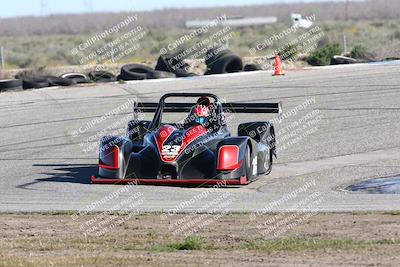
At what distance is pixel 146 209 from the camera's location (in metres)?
13.0

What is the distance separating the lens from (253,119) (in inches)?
947

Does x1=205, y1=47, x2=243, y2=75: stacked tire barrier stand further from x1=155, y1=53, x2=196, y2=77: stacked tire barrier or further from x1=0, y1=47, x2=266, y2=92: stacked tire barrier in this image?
x1=155, y1=53, x2=196, y2=77: stacked tire barrier

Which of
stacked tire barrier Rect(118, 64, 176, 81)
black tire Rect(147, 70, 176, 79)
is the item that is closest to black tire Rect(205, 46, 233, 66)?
stacked tire barrier Rect(118, 64, 176, 81)

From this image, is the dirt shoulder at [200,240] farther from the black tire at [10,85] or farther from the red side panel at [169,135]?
the black tire at [10,85]

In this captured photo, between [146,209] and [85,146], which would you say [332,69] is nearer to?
[85,146]

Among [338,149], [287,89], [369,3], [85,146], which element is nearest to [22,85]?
[287,89]

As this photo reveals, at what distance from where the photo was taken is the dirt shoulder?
29.9ft

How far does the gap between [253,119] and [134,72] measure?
422 inches

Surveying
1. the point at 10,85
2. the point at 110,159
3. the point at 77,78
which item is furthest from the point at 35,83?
the point at 110,159

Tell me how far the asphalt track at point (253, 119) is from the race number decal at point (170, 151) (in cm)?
53

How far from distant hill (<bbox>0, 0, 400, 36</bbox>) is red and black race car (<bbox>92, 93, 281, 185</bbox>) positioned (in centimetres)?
7574

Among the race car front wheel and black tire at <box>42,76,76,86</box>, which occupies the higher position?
black tire at <box>42,76,76,86</box>

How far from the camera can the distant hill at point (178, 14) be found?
11200cm

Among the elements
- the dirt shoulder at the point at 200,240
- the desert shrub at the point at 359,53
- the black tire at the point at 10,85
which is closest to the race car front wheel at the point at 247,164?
the dirt shoulder at the point at 200,240
